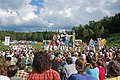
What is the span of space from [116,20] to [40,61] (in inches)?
6351

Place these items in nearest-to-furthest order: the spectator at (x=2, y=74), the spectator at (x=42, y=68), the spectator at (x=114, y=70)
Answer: the spectator at (x=114, y=70), the spectator at (x=42, y=68), the spectator at (x=2, y=74)

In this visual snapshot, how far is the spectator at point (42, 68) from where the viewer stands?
20.3 feet

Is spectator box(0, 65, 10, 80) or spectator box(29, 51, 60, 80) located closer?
spectator box(29, 51, 60, 80)

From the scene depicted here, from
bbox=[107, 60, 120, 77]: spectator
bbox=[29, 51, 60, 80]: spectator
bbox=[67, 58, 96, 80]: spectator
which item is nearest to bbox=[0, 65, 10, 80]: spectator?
bbox=[29, 51, 60, 80]: spectator

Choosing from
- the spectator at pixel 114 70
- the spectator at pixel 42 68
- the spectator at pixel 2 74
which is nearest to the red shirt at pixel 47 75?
the spectator at pixel 42 68

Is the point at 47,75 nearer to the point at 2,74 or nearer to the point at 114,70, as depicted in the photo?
the point at 2,74

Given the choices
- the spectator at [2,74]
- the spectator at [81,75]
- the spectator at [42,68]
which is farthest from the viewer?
the spectator at [2,74]

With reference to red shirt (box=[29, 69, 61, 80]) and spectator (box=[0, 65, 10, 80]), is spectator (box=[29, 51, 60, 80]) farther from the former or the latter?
spectator (box=[0, 65, 10, 80])

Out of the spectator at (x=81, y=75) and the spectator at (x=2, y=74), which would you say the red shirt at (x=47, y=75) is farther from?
the spectator at (x=2, y=74)

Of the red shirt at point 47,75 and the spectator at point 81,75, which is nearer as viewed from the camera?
the spectator at point 81,75

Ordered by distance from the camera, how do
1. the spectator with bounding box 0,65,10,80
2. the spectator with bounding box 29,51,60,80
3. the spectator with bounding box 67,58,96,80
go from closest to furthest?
the spectator with bounding box 67,58,96,80, the spectator with bounding box 29,51,60,80, the spectator with bounding box 0,65,10,80

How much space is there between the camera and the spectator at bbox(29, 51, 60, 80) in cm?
619

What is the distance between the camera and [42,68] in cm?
621

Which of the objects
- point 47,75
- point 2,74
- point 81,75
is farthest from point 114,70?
point 2,74
